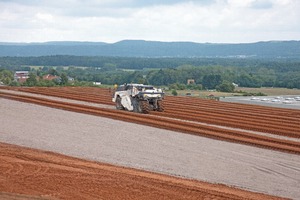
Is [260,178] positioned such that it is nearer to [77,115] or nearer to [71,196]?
[71,196]

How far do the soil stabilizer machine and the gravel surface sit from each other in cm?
439

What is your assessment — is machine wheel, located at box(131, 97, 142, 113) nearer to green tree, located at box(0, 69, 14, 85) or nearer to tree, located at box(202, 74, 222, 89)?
green tree, located at box(0, 69, 14, 85)

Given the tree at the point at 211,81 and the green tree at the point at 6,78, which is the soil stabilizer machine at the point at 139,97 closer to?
the green tree at the point at 6,78

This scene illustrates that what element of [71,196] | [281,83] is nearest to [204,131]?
[71,196]

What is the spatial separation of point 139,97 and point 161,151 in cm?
1369

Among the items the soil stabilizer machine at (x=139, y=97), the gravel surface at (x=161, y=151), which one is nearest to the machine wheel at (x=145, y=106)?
the soil stabilizer machine at (x=139, y=97)

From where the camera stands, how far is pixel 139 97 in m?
36.5

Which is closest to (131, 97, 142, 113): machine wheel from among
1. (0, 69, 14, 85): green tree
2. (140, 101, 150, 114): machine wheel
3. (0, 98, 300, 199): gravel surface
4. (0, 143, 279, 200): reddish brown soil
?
(140, 101, 150, 114): machine wheel

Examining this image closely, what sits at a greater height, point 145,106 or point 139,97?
point 139,97

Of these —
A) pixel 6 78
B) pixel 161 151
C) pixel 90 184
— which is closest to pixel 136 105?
pixel 161 151

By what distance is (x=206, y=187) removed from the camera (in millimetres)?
16234

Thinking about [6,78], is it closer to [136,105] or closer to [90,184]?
[136,105]

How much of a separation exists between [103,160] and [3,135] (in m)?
7.13

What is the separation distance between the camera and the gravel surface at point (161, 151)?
1892 cm
